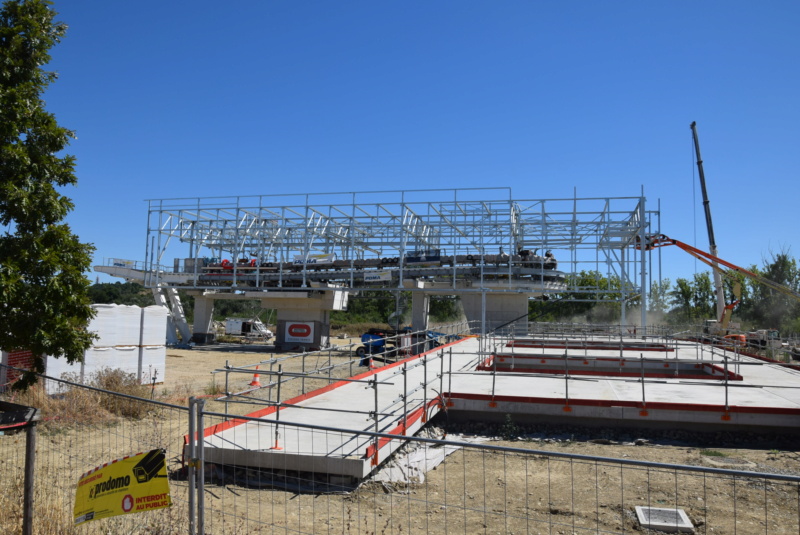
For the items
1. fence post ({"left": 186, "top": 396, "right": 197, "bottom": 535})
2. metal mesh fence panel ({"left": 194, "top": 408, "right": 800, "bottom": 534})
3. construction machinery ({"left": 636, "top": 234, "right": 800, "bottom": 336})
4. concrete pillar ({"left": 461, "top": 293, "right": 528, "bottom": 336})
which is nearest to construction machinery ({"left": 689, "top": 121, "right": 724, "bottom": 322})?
construction machinery ({"left": 636, "top": 234, "right": 800, "bottom": 336})

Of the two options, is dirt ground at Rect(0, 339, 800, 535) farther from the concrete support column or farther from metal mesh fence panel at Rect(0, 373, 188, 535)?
the concrete support column

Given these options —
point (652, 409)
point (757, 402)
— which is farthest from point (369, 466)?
point (757, 402)

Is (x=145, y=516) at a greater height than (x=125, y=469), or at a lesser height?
lesser

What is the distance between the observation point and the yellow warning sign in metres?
4.62

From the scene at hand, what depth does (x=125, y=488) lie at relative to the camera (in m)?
4.77

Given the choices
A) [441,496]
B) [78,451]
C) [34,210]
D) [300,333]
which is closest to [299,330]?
[300,333]

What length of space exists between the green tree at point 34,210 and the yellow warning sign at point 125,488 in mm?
1966

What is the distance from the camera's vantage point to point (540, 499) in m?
8.20

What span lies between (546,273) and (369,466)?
28.9 m

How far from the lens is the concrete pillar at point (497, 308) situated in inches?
1455

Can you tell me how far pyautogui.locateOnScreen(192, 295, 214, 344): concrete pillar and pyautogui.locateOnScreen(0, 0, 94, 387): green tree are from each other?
40723 millimetres

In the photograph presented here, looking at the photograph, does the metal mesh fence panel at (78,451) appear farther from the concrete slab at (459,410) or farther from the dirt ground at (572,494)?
the concrete slab at (459,410)

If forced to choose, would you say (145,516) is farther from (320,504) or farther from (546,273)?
(546,273)

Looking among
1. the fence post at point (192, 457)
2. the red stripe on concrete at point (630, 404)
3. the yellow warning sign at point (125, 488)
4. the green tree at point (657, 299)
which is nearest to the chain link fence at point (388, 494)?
the fence post at point (192, 457)
